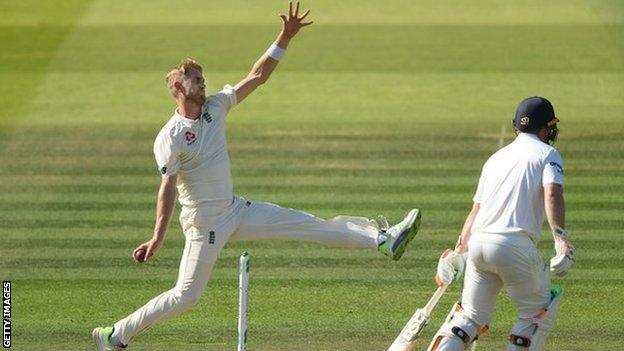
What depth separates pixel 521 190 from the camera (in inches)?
357

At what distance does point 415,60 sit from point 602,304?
11341 millimetres

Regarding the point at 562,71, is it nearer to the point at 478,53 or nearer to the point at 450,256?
the point at 478,53

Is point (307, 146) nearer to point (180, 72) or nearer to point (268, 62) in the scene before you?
point (268, 62)

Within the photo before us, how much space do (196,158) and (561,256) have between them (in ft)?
8.67

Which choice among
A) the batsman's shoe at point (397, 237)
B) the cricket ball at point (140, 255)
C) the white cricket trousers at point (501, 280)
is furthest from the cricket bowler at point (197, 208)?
the white cricket trousers at point (501, 280)

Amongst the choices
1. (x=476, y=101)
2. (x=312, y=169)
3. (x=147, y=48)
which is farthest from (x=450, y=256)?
(x=147, y=48)

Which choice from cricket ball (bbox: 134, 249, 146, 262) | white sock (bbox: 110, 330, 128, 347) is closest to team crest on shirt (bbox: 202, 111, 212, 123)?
cricket ball (bbox: 134, 249, 146, 262)

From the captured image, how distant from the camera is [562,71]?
22.4 metres

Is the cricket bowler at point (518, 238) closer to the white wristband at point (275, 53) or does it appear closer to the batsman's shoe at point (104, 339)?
the white wristband at point (275, 53)

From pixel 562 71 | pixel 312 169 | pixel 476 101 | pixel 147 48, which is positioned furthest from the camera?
pixel 147 48

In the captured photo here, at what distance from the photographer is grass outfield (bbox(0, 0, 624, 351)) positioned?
39.5 ft

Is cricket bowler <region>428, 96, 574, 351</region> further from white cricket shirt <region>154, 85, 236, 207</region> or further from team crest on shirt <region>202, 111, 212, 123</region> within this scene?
team crest on shirt <region>202, 111, 212, 123</region>

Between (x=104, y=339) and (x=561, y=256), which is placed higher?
(x=561, y=256)

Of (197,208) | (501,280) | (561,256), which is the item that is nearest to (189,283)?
(197,208)
